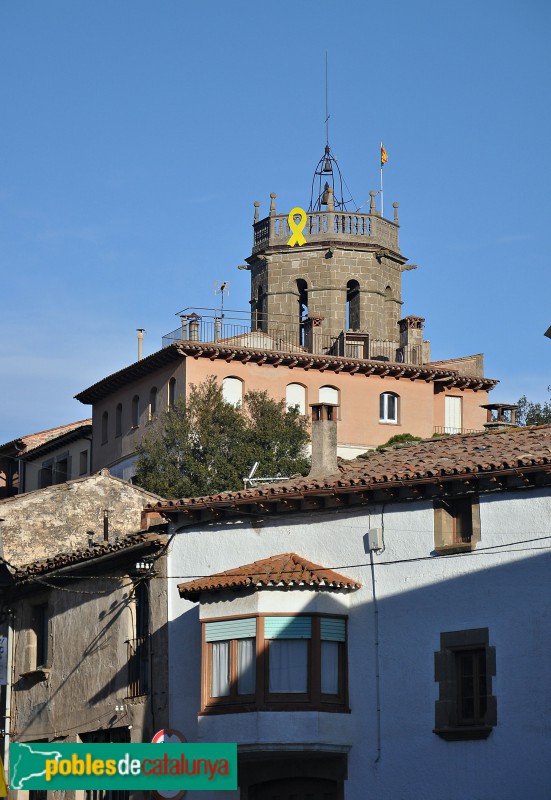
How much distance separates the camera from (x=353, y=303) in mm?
83688

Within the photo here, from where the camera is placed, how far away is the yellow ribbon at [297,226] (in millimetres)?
84062

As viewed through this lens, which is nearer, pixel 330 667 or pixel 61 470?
pixel 330 667

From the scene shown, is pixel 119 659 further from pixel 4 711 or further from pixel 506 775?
pixel 506 775

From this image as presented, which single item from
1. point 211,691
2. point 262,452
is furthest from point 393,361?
point 211,691

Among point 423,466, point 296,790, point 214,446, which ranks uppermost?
point 214,446

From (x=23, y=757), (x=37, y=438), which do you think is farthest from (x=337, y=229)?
(x=23, y=757)

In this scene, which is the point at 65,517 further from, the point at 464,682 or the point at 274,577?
the point at 464,682

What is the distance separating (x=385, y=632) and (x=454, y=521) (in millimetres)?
2651

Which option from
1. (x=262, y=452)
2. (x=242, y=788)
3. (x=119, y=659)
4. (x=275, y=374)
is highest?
(x=275, y=374)

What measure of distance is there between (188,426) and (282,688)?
104 feet

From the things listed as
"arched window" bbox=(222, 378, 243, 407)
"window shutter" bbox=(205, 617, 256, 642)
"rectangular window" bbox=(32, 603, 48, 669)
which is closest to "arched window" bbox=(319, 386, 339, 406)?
"arched window" bbox=(222, 378, 243, 407)

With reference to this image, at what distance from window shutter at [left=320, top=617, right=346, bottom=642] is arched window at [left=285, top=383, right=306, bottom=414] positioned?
3692 cm

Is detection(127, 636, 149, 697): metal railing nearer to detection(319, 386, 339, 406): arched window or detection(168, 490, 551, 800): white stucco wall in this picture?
detection(168, 490, 551, 800): white stucco wall

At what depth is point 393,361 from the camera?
77000 millimetres
